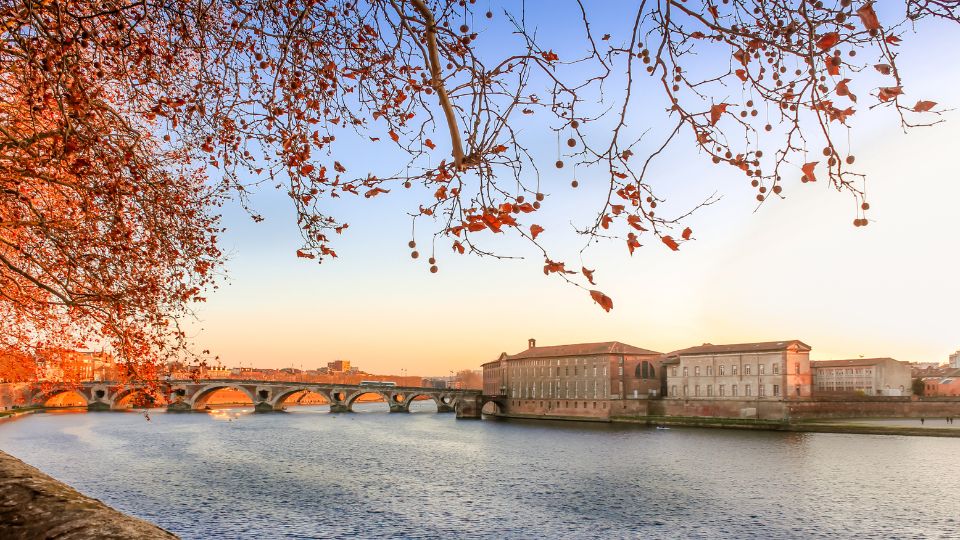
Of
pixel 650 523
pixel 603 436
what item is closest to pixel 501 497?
pixel 650 523

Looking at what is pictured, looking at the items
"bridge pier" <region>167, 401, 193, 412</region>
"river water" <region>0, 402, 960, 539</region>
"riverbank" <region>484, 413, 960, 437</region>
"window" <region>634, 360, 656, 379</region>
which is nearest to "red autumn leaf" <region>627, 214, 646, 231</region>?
"river water" <region>0, 402, 960, 539</region>

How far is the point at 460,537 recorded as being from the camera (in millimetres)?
24359

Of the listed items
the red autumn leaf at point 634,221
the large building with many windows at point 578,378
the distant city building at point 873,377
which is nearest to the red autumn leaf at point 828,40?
the red autumn leaf at point 634,221

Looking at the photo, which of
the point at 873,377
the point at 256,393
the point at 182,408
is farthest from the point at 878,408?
the point at 182,408

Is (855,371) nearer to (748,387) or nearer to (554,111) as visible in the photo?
(748,387)

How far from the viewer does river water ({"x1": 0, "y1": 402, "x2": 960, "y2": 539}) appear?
87.2ft

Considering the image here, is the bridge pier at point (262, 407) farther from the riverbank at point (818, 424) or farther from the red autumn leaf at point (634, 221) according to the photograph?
the red autumn leaf at point (634, 221)

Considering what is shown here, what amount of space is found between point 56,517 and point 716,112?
4.32 m

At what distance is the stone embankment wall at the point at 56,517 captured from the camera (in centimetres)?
352

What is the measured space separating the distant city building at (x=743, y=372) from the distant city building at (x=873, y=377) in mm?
26574

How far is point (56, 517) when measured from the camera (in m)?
3.76

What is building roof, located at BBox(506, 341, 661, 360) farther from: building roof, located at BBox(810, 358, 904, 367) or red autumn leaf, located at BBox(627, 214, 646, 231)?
red autumn leaf, located at BBox(627, 214, 646, 231)

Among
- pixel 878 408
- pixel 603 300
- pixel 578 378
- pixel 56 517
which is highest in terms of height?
pixel 603 300

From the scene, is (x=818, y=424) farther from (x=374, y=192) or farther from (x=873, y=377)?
(x=374, y=192)
